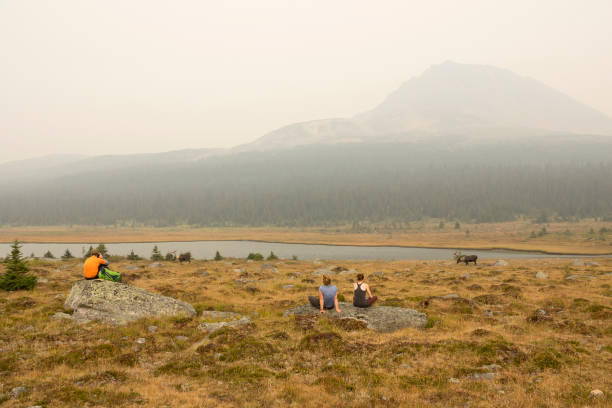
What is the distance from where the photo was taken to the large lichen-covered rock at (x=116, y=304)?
17219mm

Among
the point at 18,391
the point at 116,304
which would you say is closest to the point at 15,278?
the point at 116,304

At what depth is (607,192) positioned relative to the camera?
606ft

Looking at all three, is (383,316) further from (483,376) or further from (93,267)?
(93,267)

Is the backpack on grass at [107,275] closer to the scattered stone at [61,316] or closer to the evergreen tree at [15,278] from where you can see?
the scattered stone at [61,316]

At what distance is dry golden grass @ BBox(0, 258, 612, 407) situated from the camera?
9.73 m

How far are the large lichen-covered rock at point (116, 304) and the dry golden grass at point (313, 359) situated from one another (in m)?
0.87

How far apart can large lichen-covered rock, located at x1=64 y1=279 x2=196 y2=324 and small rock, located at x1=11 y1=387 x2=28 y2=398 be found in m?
7.00

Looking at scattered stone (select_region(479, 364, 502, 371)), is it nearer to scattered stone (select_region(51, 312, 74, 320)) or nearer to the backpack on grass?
the backpack on grass

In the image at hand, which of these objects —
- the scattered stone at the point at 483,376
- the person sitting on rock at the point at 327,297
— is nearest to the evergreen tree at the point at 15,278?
the person sitting on rock at the point at 327,297

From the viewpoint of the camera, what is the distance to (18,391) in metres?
9.79

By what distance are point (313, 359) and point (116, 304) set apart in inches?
444

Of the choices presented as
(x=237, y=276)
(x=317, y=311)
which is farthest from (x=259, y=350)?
(x=237, y=276)

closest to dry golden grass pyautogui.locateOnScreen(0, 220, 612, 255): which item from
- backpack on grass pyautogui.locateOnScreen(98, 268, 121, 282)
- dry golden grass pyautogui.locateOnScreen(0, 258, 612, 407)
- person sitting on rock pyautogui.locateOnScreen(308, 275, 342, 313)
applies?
Answer: dry golden grass pyautogui.locateOnScreen(0, 258, 612, 407)

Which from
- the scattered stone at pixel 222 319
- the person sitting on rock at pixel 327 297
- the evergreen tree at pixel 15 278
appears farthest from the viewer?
the evergreen tree at pixel 15 278
